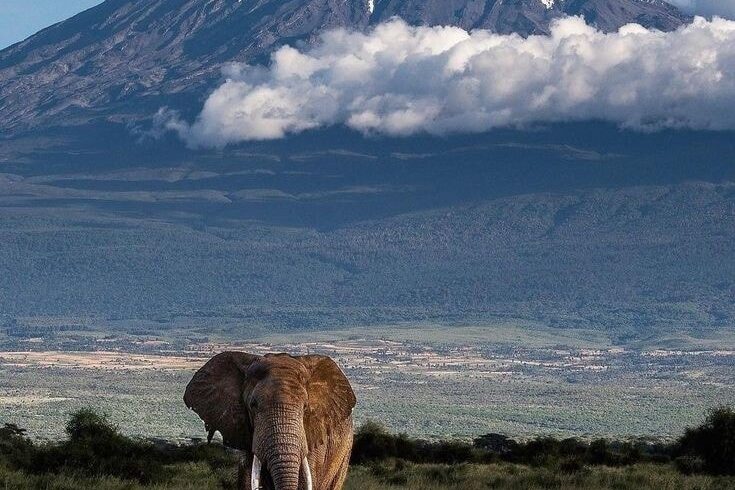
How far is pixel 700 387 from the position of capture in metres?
135

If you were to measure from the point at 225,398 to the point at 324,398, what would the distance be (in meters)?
0.99

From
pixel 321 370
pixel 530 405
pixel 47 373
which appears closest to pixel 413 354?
pixel 47 373

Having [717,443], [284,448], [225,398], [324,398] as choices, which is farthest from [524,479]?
[284,448]

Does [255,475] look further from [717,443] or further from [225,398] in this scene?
[717,443]

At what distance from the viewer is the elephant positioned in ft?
54.5

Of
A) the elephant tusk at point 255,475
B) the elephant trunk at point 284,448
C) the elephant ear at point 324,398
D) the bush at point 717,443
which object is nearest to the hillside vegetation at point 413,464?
the bush at point 717,443

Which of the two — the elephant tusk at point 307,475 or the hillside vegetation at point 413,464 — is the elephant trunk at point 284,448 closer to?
the elephant tusk at point 307,475

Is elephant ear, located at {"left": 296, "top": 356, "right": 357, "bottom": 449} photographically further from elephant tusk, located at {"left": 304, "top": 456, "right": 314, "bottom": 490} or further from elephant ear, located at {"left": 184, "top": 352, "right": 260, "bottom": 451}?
elephant tusk, located at {"left": 304, "top": 456, "right": 314, "bottom": 490}

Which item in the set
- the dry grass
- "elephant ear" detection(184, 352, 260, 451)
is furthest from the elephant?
the dry grass

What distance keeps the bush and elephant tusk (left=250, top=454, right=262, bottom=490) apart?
17.0 meters

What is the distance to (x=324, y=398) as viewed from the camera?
60.7 feet

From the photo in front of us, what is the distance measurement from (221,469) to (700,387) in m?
108

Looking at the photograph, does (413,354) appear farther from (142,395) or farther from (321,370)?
(321,370)

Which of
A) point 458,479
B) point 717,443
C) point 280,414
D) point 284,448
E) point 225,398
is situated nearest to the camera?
point 284,448
